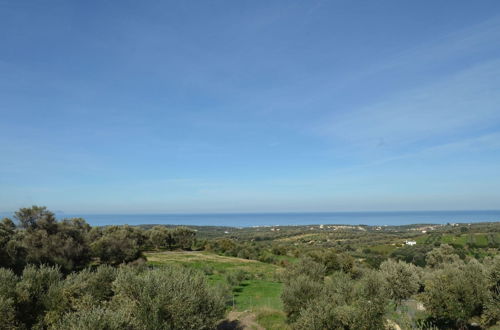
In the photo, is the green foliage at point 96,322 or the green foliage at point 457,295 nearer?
the green foliage at point 96,322

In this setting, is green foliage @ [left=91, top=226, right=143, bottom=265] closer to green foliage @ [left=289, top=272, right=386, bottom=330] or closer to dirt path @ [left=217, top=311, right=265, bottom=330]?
dirt path @ [left=217, top=311, right=265, bottom=330]

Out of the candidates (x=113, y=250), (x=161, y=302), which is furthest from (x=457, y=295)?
(x=113, y=250)

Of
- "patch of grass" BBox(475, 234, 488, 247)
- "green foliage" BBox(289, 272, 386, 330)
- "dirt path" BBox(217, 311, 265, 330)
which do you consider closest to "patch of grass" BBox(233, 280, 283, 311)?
"dirt path" BBox(217, 311, 265, 330)

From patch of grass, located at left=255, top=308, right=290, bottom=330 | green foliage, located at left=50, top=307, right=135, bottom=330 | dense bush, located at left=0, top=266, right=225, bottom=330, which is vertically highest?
green foliage, located at left=50, top=307, right=135, bottom=330

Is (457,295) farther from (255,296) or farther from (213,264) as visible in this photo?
(213,264)

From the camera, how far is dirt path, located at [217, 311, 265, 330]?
2028 centimetres

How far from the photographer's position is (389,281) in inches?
1282

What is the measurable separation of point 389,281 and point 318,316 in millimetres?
20060

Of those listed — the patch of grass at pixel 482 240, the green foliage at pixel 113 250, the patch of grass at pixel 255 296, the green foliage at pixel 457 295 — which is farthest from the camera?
the patch of grass at pixel 482 240

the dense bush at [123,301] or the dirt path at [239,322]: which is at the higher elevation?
the dense bush at [123,301]

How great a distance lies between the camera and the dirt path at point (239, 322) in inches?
798

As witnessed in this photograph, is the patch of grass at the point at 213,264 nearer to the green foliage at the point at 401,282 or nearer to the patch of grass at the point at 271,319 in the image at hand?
the green foliage at the point at 401,282

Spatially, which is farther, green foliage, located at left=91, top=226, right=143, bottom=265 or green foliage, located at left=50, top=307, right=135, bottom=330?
green foliage, located at left=91, top=226, right=143, bottom=265

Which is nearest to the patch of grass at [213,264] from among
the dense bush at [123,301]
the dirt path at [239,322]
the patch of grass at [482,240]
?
the dirt path at [239,322]
